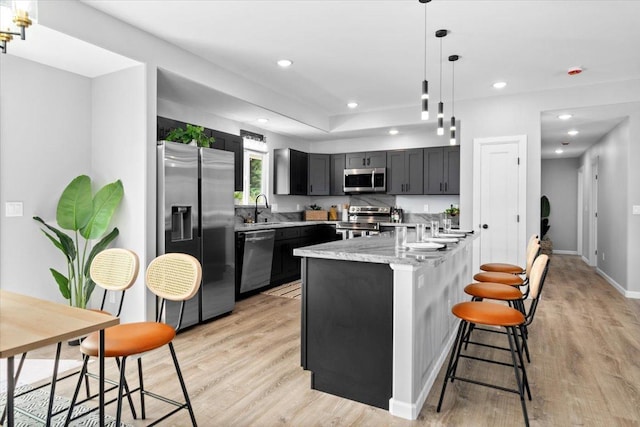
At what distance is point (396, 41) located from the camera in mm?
3631

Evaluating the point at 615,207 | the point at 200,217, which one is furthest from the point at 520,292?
the point at 615,207

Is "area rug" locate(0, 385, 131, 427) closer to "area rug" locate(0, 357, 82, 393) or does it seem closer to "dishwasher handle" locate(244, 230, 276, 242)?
"area rug" locate(0, 357, 82, 393)

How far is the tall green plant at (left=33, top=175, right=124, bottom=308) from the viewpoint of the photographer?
10.7 ft

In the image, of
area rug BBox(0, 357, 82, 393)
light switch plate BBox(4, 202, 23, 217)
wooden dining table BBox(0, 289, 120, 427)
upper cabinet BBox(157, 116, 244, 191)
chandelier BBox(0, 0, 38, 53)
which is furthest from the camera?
upper cabinet BBox(157, 116, 244, 191)

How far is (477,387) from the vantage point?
8.50ft

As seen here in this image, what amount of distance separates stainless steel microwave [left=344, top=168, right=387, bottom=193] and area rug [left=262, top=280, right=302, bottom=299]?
2170 mm

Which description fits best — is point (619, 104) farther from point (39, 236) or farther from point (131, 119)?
point (39, 236)

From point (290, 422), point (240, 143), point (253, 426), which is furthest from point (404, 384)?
point (240, 143)

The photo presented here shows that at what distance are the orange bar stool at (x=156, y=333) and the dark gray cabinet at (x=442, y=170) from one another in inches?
200

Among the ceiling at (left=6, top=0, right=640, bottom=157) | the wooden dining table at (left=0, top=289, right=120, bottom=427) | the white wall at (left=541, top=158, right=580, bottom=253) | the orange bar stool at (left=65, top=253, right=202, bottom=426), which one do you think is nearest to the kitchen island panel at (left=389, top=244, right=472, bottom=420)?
the orange bar stool at (left=65, top=253, right=202, bottom=426)

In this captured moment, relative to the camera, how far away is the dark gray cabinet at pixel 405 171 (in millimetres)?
6547

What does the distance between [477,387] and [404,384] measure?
2.30 ft

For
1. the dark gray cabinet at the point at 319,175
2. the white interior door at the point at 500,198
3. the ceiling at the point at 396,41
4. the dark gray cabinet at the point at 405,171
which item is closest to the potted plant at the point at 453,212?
the dark gray cabinet at the point at 405,171

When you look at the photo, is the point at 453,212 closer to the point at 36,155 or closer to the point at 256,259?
the point at 256,259
